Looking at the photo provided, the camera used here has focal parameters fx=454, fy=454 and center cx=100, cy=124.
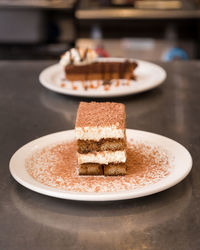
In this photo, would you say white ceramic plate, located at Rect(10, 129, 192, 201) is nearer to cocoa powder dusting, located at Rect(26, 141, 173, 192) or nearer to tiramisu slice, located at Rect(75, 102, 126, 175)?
cocoa powder dusting, located at Rect(26, 141, 173, 192)

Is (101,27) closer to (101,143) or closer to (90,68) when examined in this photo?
(90,68)

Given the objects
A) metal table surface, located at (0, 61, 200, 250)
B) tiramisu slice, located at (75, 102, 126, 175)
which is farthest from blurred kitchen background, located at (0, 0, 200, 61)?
tiramisu slice, located at (75, 102, 126, 175)

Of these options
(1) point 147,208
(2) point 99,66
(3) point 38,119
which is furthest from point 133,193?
(2) point 99,66

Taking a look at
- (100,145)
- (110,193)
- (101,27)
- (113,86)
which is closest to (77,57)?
(113,86)

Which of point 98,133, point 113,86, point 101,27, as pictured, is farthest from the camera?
point 101,27

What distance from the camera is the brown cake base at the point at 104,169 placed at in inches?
54.2

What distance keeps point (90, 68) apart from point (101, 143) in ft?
3.87

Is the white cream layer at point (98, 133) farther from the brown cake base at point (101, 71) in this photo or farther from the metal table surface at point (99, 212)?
the brown cake base at point (101, 71)

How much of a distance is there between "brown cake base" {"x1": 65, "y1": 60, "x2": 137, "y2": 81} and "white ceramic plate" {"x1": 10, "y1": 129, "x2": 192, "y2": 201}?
0.84 m

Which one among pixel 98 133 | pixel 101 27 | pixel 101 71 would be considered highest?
pixel 98 133

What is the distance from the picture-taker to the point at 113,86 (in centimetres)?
233

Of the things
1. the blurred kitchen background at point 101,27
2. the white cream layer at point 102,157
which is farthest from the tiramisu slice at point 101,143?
the blurred kitchen background at point 101,27

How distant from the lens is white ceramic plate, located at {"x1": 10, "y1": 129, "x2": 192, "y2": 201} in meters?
1.17

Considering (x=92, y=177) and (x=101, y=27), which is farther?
(x=101, y=27)
